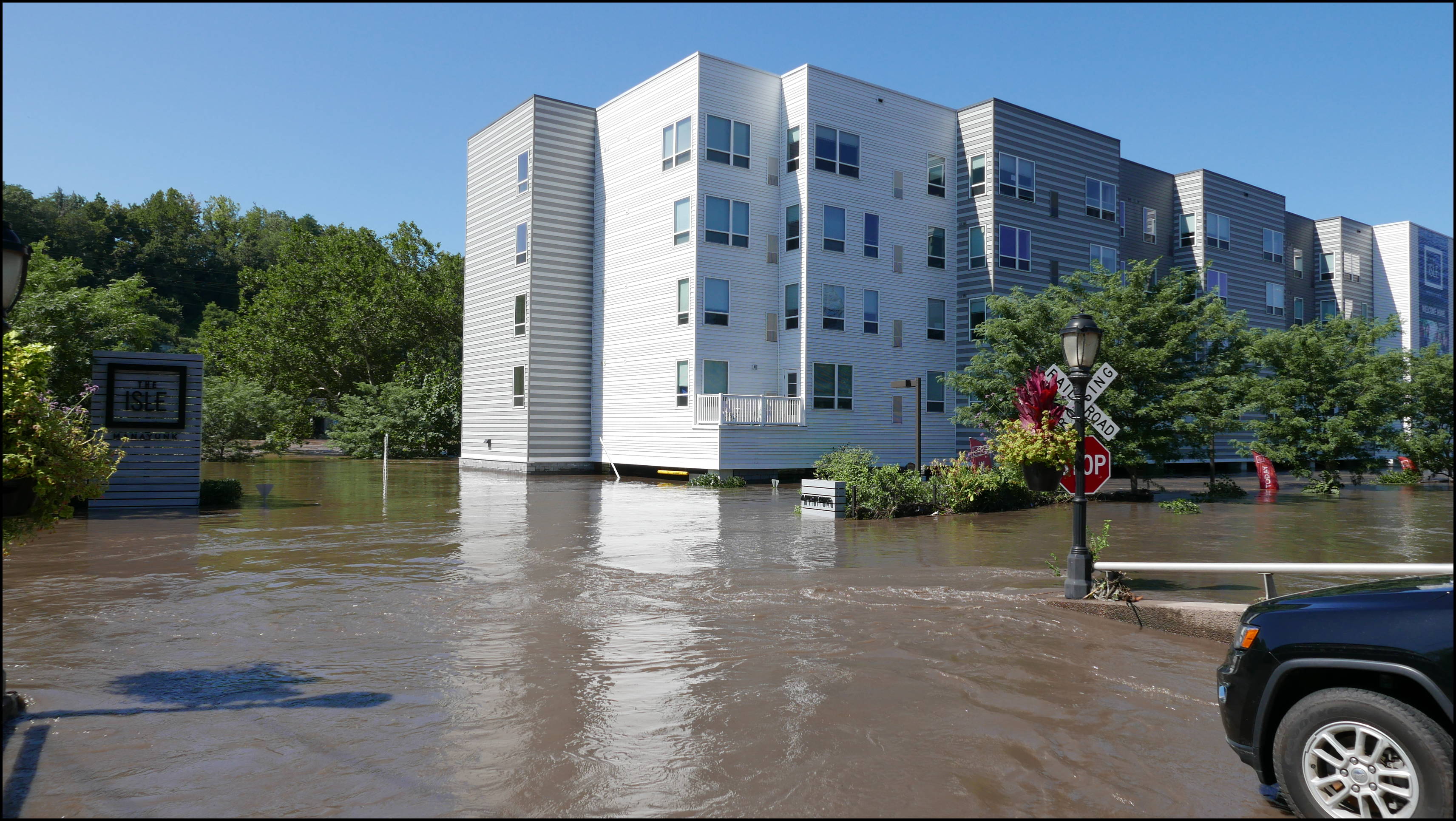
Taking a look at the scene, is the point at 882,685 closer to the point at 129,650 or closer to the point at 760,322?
the point at 129,650

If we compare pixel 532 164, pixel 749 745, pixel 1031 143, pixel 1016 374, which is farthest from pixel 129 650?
pixel 1031 143

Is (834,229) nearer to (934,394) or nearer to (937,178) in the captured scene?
(937,178)

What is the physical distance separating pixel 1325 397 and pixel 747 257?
63.0 ft

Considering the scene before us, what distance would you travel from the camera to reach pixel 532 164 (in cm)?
3603

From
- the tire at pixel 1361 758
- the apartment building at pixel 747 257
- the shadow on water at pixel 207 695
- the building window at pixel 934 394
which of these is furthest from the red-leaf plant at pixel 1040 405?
the building window at pixel 934 394

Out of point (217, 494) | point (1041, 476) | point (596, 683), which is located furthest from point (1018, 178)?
point (596, 683)

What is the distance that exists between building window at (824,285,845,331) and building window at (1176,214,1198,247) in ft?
72.9

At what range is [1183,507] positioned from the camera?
A: 22172 millimetres

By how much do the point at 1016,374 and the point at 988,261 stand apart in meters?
11.0

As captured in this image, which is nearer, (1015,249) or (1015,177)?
(1015,249)

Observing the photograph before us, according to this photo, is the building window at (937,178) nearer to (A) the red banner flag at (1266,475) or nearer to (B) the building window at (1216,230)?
(A) the red banner flag at (1266,475)

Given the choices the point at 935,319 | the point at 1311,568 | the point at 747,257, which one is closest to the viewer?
the point at 1311,568

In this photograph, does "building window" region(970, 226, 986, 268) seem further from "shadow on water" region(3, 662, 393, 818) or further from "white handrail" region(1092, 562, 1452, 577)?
"shadow on water" region(3, 662, 393, 818)

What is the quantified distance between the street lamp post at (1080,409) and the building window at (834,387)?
73.0ft
